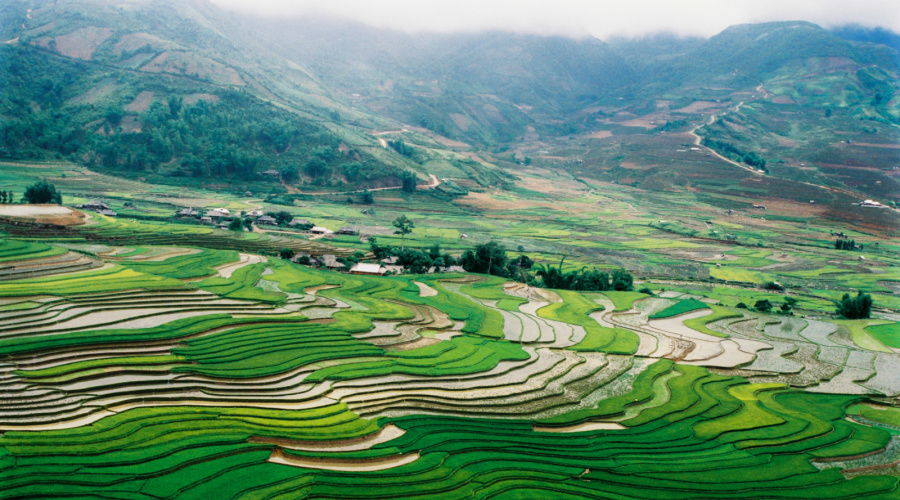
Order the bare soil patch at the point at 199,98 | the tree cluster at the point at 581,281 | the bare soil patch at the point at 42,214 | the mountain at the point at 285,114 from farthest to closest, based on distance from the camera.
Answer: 1. the bare soil patch at the point at 199,98
2. the mountain at the point at 285,114
3. the tree cluster at the point at 581,281
4. the bare soil patch at the point at 42,214

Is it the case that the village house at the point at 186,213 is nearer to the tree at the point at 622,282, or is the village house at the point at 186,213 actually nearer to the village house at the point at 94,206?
the village house at the point at 94,206

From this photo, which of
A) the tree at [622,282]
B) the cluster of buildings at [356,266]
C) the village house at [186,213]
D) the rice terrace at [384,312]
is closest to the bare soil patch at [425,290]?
the rice terrace at [384,312]

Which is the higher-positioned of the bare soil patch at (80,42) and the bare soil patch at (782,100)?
the bare soil patch at (782,100)

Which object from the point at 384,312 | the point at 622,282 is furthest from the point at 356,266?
the point at 622,282

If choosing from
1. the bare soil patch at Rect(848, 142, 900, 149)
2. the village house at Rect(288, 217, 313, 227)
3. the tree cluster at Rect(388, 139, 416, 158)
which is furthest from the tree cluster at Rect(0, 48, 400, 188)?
the bare soil patch at Rect(848, 142, 900, 149)

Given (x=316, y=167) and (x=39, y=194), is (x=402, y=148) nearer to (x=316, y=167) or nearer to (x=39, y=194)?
(x=316, y=167)

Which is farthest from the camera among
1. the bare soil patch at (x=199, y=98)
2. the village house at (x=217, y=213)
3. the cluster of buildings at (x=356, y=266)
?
the bare soil patch at (x=199, y=98)

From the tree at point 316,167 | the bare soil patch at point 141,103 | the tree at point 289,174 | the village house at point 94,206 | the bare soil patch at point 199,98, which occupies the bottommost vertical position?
the village house at point 94,206
